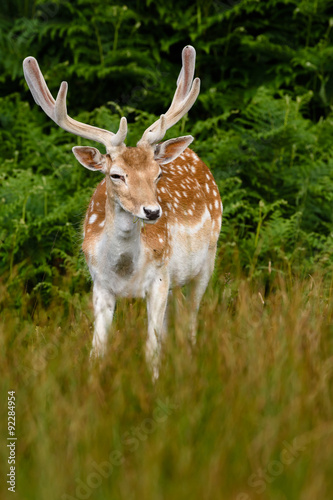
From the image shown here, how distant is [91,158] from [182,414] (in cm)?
172

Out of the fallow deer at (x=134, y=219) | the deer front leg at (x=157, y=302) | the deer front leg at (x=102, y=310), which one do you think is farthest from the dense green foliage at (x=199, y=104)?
the deer front leg at (x=102, y=310)

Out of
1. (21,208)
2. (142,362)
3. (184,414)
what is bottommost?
(21,208)

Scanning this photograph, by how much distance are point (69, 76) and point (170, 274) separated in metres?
4.00

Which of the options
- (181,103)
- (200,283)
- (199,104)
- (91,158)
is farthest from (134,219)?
(199,104)

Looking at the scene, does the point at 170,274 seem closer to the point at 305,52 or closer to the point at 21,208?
the point at 21,208

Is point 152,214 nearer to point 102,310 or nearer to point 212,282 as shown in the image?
point 102,310

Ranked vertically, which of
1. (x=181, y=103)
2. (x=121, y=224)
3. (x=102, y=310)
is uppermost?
(x=181, y=103)

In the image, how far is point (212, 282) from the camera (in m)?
5.04

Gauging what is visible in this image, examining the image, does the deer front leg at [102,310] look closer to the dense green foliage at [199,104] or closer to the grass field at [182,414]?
the grass field at [182,414]

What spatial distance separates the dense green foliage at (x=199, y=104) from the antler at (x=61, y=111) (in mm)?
1710

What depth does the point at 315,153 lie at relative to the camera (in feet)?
22.9

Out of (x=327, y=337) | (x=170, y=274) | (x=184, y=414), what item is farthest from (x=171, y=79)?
(x=184, y=414)

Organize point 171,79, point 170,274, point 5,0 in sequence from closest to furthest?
point 170,274 → point 171,79 → point 5,0

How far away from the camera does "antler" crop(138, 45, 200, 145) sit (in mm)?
4008
